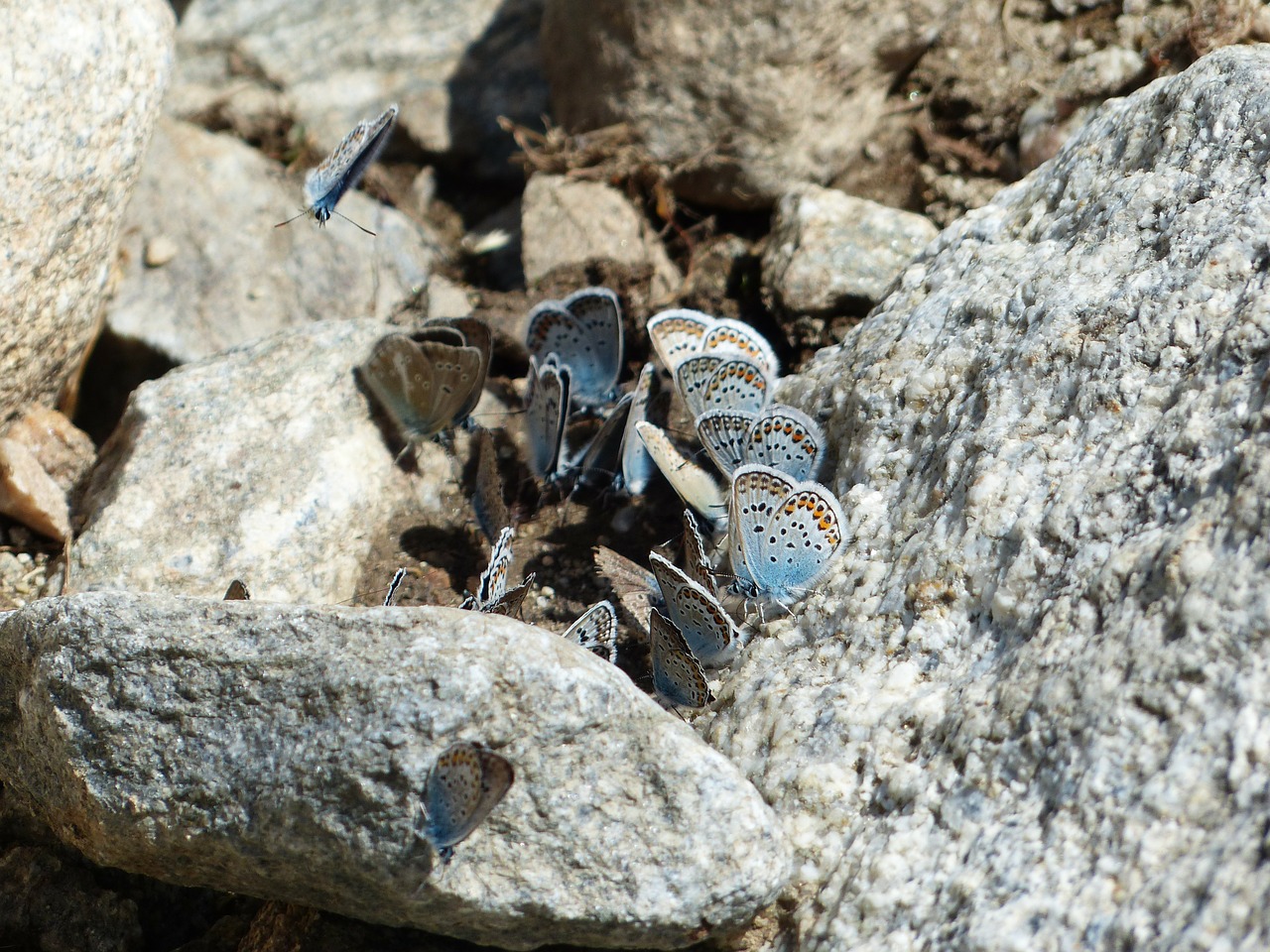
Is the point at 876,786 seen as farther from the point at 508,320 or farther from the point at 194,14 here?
the point at 194,14

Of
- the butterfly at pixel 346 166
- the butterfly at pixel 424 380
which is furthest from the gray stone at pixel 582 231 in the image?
the butterfly at pixel 346 166

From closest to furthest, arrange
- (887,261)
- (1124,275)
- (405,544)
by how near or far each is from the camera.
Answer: (1124,275)
(405,544)
(887,261)

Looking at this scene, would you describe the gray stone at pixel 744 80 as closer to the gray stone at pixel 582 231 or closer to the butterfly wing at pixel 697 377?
the gray stone at pixel 582 231

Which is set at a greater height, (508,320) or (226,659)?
(226,659)

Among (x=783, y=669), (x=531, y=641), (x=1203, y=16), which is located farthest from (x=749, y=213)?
(x=531, y=641)

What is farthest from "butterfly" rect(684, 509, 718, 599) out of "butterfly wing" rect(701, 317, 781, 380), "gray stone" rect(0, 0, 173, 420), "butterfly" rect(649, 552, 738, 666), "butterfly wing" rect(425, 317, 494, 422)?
"gray stone" rect(0, 0, 173, 420)

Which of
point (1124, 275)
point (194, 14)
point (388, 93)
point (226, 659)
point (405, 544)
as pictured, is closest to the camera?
point (226, 659)

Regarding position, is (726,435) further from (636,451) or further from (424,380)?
(424,380)

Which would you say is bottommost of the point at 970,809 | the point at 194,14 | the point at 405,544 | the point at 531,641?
the point at 405,544

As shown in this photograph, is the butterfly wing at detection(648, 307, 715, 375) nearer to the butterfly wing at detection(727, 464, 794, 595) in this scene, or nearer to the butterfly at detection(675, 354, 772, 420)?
the butterfly at detection(675, 354, 772, 420)
